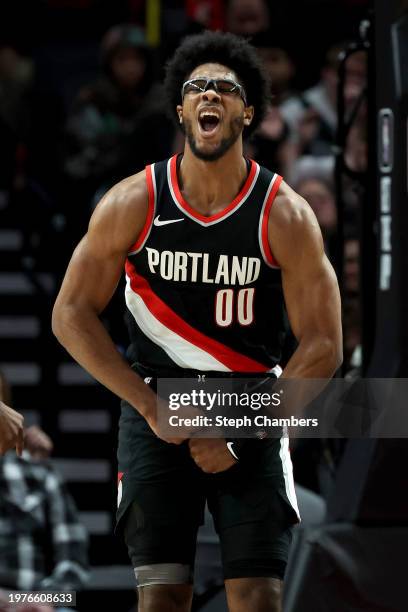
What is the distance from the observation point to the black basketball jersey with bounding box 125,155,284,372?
434 centimetres

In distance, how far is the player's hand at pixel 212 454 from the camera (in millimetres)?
4273

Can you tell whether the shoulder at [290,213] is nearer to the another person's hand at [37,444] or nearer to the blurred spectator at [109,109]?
the another person's hand at [37,444]

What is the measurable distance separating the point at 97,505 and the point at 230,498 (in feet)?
13.5

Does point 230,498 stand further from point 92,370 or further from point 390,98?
point 390,98

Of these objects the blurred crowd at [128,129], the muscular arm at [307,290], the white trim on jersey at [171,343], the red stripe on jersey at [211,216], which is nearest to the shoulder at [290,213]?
the muscular arm at [307,290]

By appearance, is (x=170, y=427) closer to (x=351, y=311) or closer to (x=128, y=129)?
(x=351, y=311)

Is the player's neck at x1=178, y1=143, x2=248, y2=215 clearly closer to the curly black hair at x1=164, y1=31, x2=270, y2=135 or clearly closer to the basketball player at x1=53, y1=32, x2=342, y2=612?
the basketball player at x1=53, y1=32, x2=342, y2=612

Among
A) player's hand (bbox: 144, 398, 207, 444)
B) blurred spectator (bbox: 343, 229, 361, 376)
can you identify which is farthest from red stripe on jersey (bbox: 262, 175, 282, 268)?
blurred spectator (bbox: 343, 229, 361, 376)

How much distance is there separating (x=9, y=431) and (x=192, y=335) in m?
0.63

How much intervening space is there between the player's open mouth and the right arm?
0.27 m

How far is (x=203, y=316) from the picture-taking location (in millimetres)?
4387

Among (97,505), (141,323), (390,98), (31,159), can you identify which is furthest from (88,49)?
(141,323)

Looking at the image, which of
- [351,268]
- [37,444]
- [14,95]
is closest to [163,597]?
[37,444]

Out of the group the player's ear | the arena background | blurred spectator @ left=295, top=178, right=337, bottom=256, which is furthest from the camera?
blurred spectator @ left=295, top=178, right=337, bottom=256
